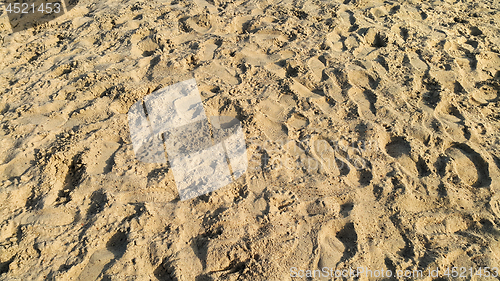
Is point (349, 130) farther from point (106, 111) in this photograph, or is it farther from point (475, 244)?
point (106, 111)

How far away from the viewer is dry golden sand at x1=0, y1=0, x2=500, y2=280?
1983 mm

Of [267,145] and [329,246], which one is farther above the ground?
[267,145]

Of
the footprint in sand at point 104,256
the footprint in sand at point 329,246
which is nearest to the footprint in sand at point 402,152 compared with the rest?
the footprint in sand at point 329,246

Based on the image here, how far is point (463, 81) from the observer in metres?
3.13

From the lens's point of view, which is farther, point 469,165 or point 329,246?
point 469,165

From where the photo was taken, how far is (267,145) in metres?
2.58

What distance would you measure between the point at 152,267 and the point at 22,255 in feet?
2.66

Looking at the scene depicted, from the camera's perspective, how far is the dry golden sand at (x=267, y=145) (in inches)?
78.1

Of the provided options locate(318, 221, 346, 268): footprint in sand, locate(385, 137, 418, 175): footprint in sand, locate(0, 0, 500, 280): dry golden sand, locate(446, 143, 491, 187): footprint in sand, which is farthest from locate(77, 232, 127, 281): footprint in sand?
locate(446, 143, 491, 187): footprint in sand

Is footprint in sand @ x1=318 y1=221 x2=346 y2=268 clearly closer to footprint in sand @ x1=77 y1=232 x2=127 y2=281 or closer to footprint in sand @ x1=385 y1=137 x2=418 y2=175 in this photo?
footprint in sand @ x1=385 y1=137 x2=418 y2=175

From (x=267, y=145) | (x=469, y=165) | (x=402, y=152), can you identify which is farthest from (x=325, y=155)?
(x=469, y=165)

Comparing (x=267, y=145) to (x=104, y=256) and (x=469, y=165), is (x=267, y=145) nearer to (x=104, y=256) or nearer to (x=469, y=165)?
(x=104, y=256)

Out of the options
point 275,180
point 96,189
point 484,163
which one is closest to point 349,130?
point 275,180

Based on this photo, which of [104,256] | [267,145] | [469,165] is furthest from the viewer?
[267,145]
